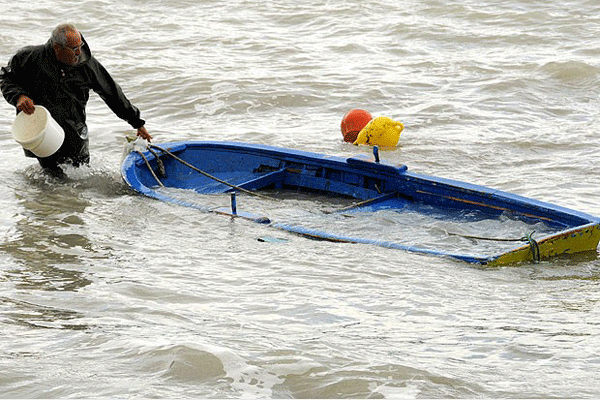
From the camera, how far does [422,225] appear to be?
8023 millimetres

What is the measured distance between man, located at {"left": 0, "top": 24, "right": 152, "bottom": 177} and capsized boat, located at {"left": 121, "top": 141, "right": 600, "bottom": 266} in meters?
0.58

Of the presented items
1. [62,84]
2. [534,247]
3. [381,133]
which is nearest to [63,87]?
[62,84]

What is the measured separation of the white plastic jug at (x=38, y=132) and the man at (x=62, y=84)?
0.09m

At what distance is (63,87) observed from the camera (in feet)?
28.6

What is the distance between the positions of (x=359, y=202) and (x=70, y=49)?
9.72ft

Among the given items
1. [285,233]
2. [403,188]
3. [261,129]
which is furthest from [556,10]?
[285,233]

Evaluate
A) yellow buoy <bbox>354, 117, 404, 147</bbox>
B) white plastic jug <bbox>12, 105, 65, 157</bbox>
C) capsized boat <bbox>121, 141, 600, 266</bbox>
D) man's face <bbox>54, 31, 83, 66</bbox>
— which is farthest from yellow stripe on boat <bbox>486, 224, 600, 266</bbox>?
yellow buoy <bbox>354, 117, 404, 147</bbox>

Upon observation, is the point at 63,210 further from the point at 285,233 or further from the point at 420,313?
the point at 420,313

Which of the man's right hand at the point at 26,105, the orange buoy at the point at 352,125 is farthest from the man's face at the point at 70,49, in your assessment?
the orange buoy at the point at 352,125

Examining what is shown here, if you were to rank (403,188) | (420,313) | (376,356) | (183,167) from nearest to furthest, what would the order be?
(376,356), (420,313), (403,188), (183,167)

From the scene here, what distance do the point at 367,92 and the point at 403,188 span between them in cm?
597

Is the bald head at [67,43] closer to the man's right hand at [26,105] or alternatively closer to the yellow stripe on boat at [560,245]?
the man's right hand at [26,105]

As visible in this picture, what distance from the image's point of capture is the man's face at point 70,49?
27.5ft

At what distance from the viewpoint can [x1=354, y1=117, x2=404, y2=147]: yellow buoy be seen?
11.4 meters
